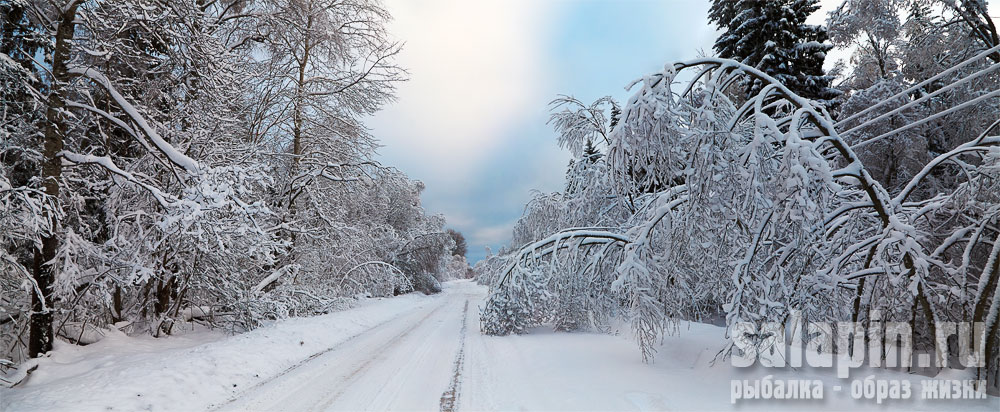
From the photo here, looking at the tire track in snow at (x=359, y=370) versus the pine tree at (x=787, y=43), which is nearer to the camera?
the tire track in snow at (x=359, y=370)

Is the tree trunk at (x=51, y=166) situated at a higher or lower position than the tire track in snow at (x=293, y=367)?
higher

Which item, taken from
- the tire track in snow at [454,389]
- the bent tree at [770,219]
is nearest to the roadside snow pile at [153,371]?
the tire track in snow at [454,389]

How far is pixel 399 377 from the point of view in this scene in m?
6.17

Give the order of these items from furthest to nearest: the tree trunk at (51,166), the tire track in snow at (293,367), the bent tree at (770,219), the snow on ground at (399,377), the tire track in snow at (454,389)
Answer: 1. the tree trunk at (51,166)
2. the tire track in snow at (293,367)
3. the tire track in snow at (454,389)
4. the snow on ground at (399,377)
5. the bent tree at (770,219)

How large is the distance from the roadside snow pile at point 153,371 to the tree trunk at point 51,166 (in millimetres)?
431

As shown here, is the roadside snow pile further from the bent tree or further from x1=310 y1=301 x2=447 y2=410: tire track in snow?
the bent tree

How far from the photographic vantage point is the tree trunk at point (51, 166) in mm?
6500

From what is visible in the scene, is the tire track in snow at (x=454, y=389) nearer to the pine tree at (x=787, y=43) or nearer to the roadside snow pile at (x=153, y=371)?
the roadside snow pile at (x=153, y=371)

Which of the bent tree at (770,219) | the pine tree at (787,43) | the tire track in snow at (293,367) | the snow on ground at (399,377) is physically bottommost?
the tire track in snow at (293,367)

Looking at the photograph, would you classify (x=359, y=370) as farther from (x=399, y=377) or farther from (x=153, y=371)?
(x=153, y=371)

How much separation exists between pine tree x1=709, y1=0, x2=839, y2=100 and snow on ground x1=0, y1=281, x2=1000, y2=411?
10353 millimetres

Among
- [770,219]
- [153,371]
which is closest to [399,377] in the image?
[153,371]

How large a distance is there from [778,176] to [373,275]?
646 inches

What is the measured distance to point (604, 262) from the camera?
21.0ft
